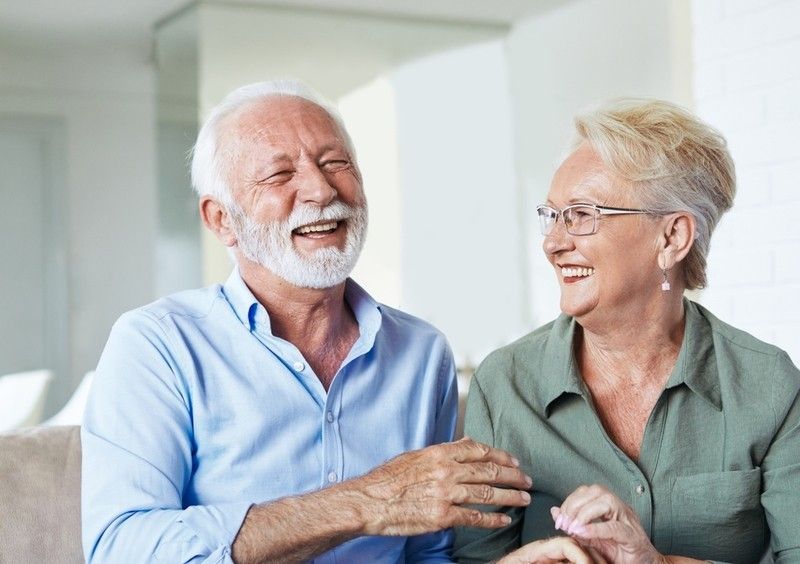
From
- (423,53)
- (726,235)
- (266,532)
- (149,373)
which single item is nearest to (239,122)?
(149,373)

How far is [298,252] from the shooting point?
189 cm

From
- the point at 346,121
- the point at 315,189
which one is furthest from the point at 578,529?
the point at 346,121

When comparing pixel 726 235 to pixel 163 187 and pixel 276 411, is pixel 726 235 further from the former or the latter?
pixel 163 187

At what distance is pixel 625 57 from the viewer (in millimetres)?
6312

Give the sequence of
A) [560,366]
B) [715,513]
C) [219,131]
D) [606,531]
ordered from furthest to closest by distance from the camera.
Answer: [219,131]
[560,366]
[715,513]
[606,531]

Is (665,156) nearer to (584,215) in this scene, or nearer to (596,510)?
(584,215)

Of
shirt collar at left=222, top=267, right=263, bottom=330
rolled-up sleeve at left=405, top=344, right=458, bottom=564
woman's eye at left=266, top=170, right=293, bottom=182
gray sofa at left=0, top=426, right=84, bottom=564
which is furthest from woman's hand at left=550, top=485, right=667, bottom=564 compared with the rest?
gray sofa at left=0, top=426, right=84, bottom=564

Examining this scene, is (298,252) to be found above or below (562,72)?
below

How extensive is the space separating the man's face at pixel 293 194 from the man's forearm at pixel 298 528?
43cm

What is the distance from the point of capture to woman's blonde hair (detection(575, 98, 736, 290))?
1.82 meters

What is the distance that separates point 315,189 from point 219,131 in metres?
0.24

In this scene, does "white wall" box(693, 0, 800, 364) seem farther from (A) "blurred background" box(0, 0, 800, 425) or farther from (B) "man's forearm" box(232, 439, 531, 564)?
(A) "blurred background" box(0, 0, 800, 425)

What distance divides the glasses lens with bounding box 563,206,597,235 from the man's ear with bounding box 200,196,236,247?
606 mm

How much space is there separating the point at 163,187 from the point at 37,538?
4.99 metres
